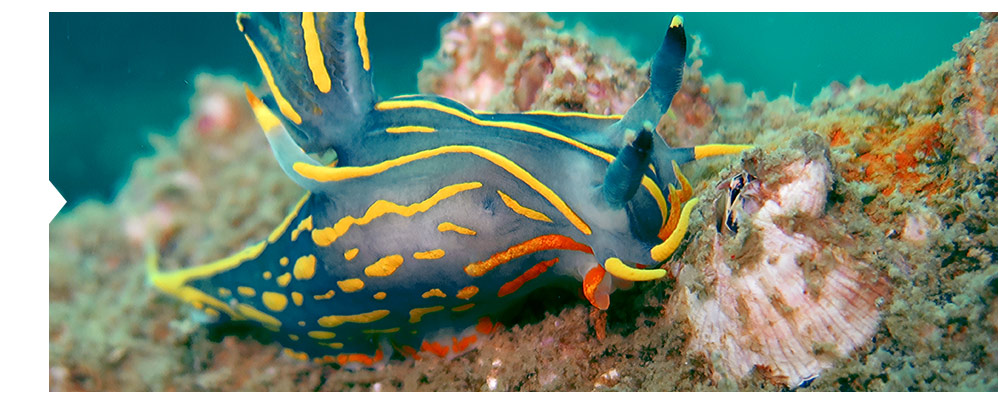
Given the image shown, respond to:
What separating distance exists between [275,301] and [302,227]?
0.37m

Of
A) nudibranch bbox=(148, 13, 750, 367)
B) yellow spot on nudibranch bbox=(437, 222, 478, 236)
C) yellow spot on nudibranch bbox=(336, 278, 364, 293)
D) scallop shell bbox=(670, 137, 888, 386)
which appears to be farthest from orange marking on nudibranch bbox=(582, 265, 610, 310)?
yellow spot on nudibranch bbox=(336, 278, 364, 293)

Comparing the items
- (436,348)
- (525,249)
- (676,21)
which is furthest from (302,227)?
(676,21)

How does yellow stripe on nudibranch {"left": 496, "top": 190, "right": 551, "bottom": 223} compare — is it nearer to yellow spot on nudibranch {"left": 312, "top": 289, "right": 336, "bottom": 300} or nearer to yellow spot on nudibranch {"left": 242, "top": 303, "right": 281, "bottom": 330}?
yellow spot on nudibranch {"left": 312, "top": 289, "right": 336, "bottom": 300}

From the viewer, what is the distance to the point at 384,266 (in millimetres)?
1905

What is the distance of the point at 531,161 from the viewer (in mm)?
1832

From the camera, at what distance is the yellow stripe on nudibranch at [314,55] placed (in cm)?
193

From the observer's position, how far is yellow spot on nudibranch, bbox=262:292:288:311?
209cm

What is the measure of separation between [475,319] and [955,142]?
6.52 feet

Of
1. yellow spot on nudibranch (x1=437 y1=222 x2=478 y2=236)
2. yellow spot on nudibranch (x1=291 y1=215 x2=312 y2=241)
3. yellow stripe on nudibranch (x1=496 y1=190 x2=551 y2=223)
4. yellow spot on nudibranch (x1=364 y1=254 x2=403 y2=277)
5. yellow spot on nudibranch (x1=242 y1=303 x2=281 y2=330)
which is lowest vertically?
yellow spot on nudibranch (x1=242 y1=303 x2=281 y2=330)

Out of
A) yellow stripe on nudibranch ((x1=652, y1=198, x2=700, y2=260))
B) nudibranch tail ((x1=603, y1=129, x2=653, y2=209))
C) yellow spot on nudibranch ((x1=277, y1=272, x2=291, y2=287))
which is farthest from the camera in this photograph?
yellow spot on nudibranch ((x1=277, y1=272, x2=291, y2=287))

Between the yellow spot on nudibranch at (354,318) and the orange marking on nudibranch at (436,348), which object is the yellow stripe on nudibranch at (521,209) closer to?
the yellow spot on nudibranch at (354,318)

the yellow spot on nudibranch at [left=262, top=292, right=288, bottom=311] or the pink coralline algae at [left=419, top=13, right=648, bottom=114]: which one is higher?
the pink coralline algae at [left=419, top=13, right=648, bottom=114]

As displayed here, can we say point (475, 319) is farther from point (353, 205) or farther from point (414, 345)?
point (353, 205)

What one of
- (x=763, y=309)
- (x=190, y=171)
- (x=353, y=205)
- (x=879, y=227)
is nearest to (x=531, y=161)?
(x=353, y=205)
